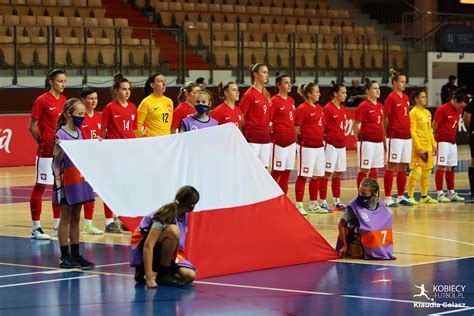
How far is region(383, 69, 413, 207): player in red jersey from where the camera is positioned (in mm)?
16078

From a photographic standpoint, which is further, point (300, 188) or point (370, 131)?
point (370, 131)

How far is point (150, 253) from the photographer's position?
9.03 m

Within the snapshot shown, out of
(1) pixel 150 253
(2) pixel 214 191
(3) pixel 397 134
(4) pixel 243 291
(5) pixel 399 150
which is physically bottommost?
(4) pixel 243 291

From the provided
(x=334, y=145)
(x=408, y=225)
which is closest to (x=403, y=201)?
(x=334, y=145)

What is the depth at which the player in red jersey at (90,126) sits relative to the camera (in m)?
13.0

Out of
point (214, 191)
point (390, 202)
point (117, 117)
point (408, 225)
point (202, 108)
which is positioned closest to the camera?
point (214, 191)

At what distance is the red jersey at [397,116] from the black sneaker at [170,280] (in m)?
7.58

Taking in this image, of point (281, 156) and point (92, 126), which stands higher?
point (92, 126)

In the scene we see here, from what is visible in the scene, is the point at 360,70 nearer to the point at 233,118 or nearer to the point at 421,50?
the point at 421,50

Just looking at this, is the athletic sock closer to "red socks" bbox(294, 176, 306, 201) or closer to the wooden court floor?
"red socks" bbox(294, 176, 306, 201)

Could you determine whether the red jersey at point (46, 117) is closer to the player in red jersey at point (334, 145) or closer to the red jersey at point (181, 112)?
the red jersey at point (181, 112)

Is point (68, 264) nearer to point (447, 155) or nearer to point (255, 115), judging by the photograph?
point (255, 115)

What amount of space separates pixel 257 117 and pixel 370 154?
2.17 m

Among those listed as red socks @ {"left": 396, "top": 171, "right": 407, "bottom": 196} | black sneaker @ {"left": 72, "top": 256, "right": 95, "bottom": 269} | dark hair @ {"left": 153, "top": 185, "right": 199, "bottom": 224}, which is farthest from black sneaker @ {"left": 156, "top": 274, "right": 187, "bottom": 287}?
red socks @ {"left": 396, "top": 171, "right": 407, "bottom": 196}
